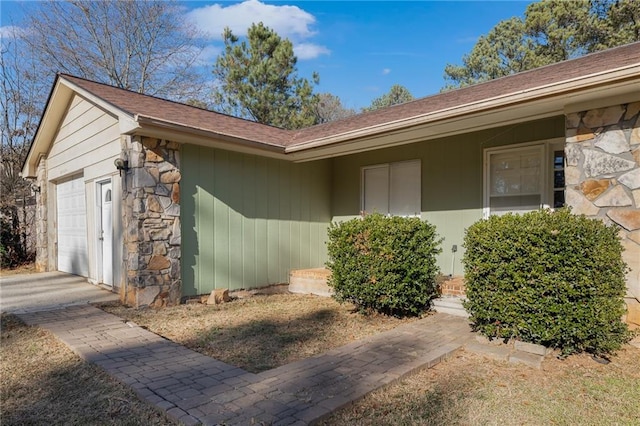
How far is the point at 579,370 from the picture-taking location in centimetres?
346

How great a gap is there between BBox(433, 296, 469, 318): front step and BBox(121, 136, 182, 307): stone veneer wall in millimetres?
3970

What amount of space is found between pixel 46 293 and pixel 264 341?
486 centimetres

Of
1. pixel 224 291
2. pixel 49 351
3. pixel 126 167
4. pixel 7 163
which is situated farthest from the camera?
pixel 7 163

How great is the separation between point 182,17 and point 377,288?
1738cm

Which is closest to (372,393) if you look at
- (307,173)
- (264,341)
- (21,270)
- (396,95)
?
(264,341)

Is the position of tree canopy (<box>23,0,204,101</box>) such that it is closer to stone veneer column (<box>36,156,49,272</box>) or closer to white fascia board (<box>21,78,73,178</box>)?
white fascia board (<box>21,78,73,178</box>)

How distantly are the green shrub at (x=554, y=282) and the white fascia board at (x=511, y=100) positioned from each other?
1313 mm

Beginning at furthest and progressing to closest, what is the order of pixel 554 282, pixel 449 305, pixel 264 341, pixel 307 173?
1. pixel 307 173
2. pixel 449 305
3. pixel 264 341
4. pixel 554 282

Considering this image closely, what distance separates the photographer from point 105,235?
7.29m

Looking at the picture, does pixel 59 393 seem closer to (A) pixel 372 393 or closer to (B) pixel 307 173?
(A) pixel 372 393

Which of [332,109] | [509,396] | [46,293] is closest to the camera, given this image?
[509,396]

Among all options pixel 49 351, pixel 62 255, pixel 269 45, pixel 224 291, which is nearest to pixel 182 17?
pixel 269 45

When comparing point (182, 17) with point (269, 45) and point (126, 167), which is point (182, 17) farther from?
point (126, 167)

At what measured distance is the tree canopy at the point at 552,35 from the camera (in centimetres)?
1228
